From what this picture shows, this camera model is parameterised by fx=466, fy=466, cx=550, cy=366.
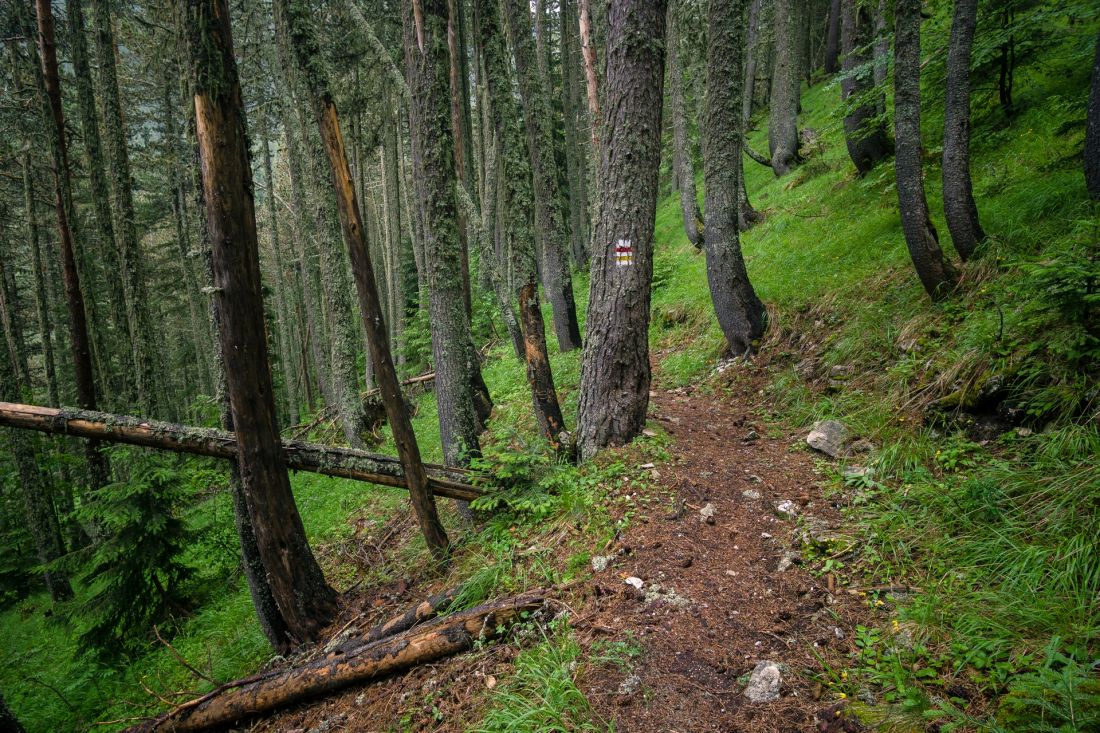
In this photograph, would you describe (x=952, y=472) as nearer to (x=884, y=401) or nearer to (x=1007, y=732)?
(x=884, y=401)

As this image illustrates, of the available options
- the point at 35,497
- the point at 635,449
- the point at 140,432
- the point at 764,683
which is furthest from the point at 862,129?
the point at 35,497

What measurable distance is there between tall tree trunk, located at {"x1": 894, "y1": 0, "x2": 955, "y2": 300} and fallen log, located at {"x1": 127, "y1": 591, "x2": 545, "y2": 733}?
5.23m

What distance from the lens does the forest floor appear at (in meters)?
2.33

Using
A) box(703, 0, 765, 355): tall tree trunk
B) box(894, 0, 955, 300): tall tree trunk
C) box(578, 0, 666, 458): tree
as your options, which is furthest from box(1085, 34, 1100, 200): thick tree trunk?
box(578, 0, 666, 458): tree

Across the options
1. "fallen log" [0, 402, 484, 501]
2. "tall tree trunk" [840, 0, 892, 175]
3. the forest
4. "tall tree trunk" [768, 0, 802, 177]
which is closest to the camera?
the forest

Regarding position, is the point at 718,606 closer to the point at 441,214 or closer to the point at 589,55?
the point at 441,214

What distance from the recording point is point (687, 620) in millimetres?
2803

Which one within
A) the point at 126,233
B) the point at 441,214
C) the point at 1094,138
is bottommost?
the point at 1094,138

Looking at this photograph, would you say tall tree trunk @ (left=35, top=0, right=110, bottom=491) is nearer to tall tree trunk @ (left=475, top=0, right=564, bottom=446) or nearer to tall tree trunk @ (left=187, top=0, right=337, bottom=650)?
tall tree trunk @ (left=187, top=0, right=337, bottom=650)

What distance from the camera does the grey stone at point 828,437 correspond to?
448 centimetres

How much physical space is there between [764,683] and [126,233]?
10.6 m

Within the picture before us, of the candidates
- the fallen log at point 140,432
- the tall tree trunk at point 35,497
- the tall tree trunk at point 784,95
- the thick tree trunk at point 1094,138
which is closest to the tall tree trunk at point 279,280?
the tall tree trunk at point 35,497

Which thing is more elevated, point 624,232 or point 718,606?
point 624,232

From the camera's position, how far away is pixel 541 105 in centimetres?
720
